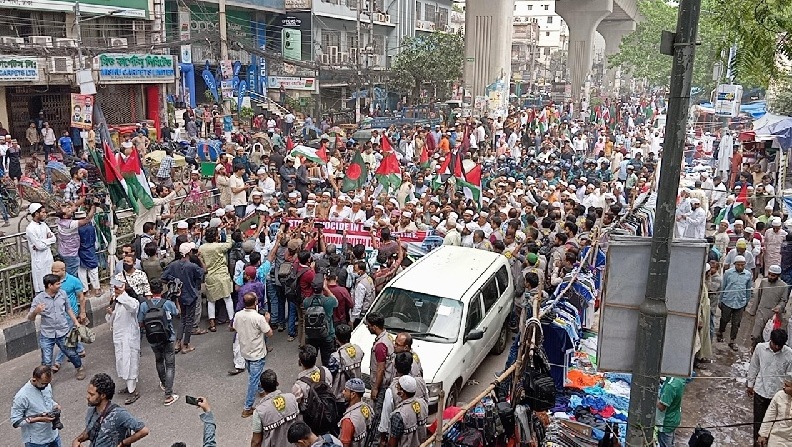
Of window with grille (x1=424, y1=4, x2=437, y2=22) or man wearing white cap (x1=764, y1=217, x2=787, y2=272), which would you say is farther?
window with grille (x1=424, y1=4, x2=437, y2=22)

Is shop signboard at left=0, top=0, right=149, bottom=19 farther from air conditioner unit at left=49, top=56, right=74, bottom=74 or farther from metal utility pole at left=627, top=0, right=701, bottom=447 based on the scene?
metal utility pole at left=627, top=0, right=701, bottom=447

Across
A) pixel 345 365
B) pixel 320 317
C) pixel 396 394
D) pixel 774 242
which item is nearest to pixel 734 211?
pixel 774 242

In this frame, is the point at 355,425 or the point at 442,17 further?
the point at 442,17

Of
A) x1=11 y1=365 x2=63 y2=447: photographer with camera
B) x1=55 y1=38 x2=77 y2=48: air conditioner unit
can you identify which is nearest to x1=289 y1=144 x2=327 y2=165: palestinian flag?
x1=11 y1=365 x2=63 y2=447: photographer with camera

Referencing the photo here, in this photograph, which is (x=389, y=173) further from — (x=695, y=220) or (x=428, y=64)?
(x=428, y=64)

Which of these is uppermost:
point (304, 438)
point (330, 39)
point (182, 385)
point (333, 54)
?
point (330, 39)

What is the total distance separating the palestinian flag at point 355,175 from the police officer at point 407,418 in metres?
9.78

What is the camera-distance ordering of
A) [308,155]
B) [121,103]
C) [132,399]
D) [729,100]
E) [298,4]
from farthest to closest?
[298,4] → [121,103] → [729,100] → [308,155] → [132,399]

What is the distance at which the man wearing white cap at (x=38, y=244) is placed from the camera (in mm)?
9906

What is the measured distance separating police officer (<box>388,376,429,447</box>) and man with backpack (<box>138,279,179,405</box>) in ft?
10.7

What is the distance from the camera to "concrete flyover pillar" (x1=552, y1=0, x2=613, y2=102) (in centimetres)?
5097

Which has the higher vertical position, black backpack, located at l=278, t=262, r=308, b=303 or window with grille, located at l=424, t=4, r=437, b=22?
window with grille, located at l=424, t=4, r=437, b=22

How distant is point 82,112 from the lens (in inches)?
567

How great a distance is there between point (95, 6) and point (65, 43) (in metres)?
2.51
